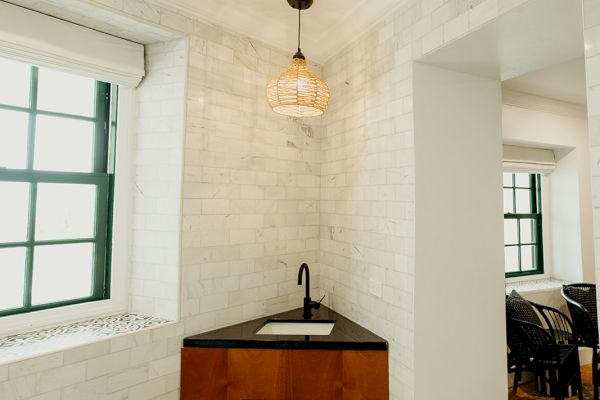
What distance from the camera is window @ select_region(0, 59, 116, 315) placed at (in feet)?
5.67

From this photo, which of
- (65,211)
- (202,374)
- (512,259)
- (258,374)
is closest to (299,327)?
(258,374)

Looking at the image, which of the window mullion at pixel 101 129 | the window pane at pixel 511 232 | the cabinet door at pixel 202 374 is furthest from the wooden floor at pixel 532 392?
the window mullion at pixel 101 129

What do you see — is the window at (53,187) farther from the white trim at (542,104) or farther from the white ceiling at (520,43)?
the white trim at (542,104)

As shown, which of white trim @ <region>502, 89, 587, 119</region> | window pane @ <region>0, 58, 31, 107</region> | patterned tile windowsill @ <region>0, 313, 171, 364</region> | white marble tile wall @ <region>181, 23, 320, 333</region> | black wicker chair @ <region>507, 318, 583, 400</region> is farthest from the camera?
white trim @ <region>502, 89, 587, 119</region>

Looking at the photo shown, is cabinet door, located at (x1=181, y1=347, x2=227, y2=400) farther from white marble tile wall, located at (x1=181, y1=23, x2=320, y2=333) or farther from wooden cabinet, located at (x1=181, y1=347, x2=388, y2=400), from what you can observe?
white marble tile wall, located at (x1=181, y1=23, x2=320, y2=333)

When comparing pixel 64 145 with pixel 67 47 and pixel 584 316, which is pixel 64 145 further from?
pixel 584 316

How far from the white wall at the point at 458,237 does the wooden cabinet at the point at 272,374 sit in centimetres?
37

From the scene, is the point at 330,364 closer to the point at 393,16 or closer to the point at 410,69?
the point at 410,69

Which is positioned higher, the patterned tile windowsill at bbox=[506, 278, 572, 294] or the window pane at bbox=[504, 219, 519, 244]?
the window pane at bbox=[504, 219, 519, 244]

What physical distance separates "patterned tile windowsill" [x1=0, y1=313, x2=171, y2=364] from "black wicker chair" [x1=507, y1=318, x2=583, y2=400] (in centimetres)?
277

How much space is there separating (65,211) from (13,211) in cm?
23

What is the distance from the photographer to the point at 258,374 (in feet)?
6.14

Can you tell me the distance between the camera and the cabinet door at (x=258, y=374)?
187 centimetres

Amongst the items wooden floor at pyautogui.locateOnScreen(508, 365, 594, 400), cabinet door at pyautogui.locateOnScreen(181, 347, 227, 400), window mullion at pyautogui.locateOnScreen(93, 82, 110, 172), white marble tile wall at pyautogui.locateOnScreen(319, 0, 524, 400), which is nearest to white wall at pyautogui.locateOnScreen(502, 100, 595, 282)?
wooden floor at pyautogui.locateOnScreen(508, 365, 594, 400)
